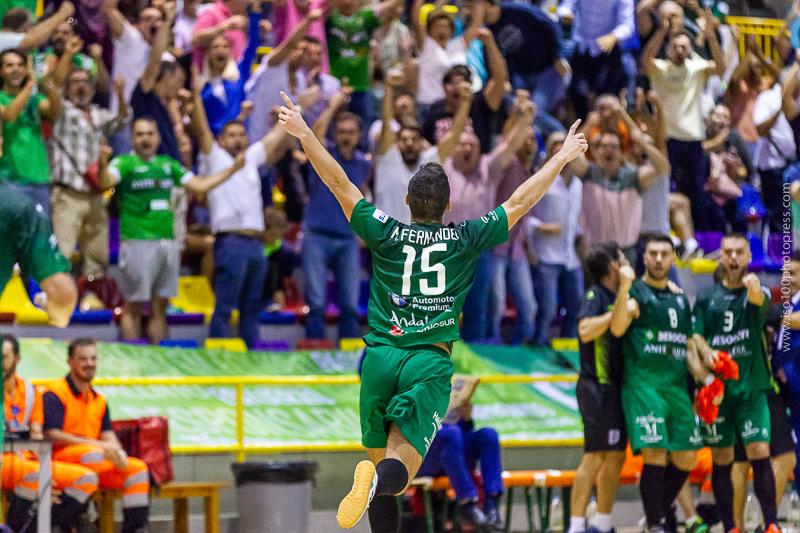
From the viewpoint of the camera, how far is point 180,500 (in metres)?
10.9

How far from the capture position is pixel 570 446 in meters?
13.1

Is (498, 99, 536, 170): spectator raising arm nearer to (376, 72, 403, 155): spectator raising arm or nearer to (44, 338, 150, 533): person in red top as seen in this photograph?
(376, 72, 403, 155): spectator raising arm

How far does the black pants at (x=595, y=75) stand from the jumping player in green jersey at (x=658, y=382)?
526 cm

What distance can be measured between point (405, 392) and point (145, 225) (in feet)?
19.4

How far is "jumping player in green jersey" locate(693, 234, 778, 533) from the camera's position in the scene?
36.4 feet

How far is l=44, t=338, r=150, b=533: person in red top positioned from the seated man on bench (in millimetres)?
2242

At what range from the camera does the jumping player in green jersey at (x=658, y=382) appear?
1083 cm

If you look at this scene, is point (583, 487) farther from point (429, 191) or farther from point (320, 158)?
point (320, 158)

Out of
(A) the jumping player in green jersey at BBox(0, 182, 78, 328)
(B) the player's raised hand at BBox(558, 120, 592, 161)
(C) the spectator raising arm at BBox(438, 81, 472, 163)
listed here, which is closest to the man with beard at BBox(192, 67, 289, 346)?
(C) the spectator raising arm at BBox(438, 81, 472, 163)

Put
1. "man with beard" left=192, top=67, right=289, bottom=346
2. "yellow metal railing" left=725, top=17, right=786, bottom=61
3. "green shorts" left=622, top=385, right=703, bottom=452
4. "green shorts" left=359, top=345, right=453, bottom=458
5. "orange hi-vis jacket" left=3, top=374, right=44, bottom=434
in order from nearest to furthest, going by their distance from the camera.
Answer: "green shorts" left=359, top=345, right=453, bottom=458 → "orange hi-vis jacket" left=3, top=374, right=44, bottom=434 → "green shorts" left=622, top=385, right=703, bottom=452 → "man with beard" left=192, top=67, right=289, bottom=346 → "yellow metal railing" left=725, top=17, right=786, bottom=61

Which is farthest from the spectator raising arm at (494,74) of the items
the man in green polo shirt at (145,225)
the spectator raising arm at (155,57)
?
the man in green polo shirt at (145,225)

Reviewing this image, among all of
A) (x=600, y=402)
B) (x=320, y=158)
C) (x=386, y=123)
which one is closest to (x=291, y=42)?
(x=386, y=123)

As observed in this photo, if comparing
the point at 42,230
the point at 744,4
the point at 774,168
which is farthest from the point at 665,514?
the point at 744,4

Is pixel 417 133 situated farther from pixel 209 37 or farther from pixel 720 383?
pixel 720 383
